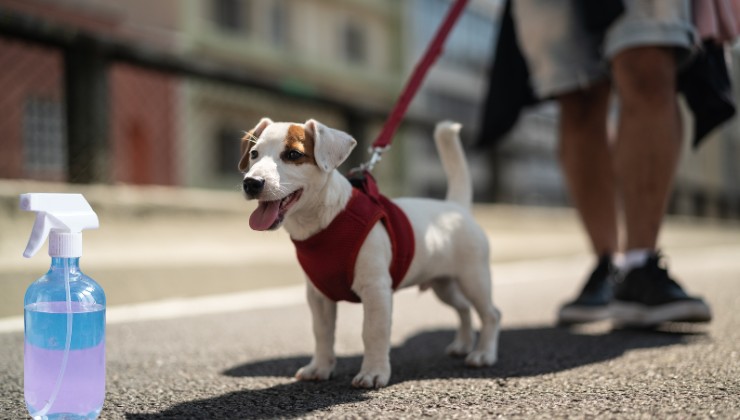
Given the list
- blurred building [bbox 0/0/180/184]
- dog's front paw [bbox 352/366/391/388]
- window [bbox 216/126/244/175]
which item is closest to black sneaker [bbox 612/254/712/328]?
dog's front paw [bbox 352/366/391/388]

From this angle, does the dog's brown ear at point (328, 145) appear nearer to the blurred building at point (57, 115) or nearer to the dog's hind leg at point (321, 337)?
the dog's hind leg at point (321, 337)

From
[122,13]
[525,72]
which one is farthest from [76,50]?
[122,13]

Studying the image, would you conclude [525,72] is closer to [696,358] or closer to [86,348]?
[696,358]

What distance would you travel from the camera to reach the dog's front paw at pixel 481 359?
189cm

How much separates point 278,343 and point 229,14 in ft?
50.6

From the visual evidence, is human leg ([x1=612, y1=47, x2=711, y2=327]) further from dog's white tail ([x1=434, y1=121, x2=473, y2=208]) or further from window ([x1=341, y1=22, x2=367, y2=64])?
window ([x1=341, y1=22, x2=367, y2=64])

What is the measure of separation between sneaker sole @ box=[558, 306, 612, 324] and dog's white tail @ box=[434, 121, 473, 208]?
0.73 m

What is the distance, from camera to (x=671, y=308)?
2295 millimetres

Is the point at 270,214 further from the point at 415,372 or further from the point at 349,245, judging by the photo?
the point at 415,372

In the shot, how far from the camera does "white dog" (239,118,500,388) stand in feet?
5.24

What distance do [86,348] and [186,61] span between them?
9.53 ft

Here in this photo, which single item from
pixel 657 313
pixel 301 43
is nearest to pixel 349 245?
pixel 657 313

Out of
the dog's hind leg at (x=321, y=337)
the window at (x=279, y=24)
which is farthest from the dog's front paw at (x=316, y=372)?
the window at (x=279, y=24)

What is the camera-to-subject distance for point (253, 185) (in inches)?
59.0
